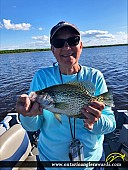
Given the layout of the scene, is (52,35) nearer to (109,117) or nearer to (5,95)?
(109,117)

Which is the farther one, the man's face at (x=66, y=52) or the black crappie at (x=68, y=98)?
the man's face at (x=66, y=52)

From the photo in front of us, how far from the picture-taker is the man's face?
2256 mm

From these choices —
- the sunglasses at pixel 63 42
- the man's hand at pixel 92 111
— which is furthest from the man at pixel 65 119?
the man's hand at pixel 92 111

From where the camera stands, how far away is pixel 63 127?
2.20 metres

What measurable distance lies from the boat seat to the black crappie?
1.46 meters

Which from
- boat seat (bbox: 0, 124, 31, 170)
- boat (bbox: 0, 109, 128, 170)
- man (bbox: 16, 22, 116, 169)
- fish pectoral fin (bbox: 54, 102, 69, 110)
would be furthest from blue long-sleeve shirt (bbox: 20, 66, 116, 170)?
boat seat (bbox: 0, 124, 31, 170)

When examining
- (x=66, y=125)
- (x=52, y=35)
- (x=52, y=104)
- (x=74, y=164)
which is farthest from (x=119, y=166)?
(x=52, y=35)

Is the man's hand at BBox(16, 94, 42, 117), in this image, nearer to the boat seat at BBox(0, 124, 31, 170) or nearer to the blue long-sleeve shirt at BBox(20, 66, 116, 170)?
the blue long-sleeve shirt at BBox(20, 66, 116, 170)

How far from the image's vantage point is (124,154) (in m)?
4.22

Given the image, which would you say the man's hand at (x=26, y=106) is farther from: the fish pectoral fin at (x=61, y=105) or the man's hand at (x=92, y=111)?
the man's hand at (x=92, y=111)

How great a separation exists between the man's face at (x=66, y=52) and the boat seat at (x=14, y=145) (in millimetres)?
1625

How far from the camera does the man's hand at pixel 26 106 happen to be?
72.2 inches

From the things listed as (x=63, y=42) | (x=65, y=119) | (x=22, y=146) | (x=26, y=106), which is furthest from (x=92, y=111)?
(x=22, y=146)

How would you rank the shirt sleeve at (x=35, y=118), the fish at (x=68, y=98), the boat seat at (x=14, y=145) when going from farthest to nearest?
the boat seat at (x=14, y=145)
the shirt sleeve at (x=35, y=118)
the fish at (x=68, y=98)
